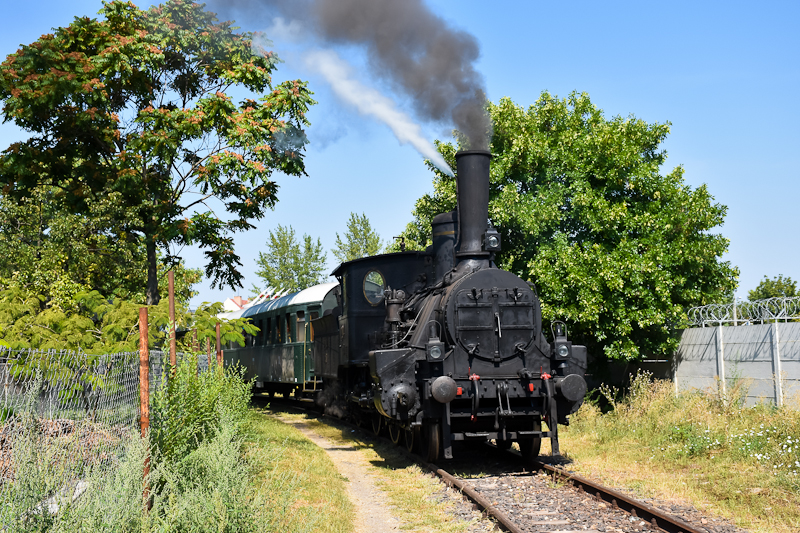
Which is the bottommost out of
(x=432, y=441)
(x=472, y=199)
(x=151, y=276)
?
(x=432, y=441)

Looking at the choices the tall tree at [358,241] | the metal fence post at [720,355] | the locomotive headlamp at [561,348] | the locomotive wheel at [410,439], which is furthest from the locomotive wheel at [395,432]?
the tall tree at [358,241]

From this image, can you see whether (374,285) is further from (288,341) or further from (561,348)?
(288,341)

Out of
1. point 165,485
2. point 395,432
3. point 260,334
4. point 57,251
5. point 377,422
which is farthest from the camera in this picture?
point 260,334

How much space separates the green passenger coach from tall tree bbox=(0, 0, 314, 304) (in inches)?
125

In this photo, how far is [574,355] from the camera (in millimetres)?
9648

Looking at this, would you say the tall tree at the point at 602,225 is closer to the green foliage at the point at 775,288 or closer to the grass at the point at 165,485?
the grass at the point at 165,485

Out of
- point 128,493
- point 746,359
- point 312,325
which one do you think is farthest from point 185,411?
point 746,359

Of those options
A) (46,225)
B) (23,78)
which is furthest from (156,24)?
(46,225)

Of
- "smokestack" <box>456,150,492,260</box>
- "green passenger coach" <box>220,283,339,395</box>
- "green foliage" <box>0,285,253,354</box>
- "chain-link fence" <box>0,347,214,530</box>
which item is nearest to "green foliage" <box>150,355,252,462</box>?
"chain-link fence" <box>0,347,214,530</box>

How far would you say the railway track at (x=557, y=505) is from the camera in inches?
253

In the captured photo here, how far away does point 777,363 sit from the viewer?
11.8 metres

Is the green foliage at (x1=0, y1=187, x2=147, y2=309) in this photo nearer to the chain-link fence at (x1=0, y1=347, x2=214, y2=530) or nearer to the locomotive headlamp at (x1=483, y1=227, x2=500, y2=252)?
the locomotive headlamp at (x1=483, y1=227, x2=500, y2=252)

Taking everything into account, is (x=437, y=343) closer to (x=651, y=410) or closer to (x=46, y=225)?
(x=651, y=410)

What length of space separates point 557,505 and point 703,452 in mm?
3134
